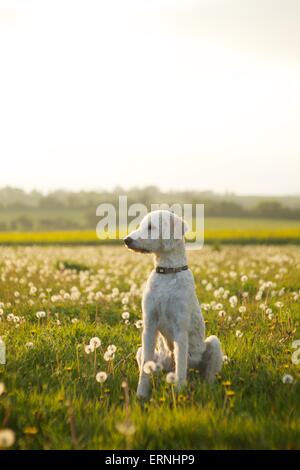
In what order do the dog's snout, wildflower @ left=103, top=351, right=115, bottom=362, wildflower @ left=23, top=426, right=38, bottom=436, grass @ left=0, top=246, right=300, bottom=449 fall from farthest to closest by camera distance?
wildflower @ left=103, top=351, right=115, bottom=362
the dog's snout
grass @ left=0, top=246, right=300, bottom=449
wildflower @ left=23, top=426, right=38, bottom=436

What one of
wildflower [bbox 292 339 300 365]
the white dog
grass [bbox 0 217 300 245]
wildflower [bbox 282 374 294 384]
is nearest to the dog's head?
the white dog

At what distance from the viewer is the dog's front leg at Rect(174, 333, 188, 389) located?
6.11m

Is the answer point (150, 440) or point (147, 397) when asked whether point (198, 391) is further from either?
point (150, 440)

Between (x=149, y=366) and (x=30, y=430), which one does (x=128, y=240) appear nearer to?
(x=149, y=366)

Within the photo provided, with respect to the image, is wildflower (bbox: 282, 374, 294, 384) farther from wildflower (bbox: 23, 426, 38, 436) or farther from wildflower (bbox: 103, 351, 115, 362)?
wildflower (bbox: 23, 426, 38, 436)

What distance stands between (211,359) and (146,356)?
783 millimetres

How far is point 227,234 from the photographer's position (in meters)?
42.0

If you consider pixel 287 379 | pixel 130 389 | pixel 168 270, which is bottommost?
pixel 130 389

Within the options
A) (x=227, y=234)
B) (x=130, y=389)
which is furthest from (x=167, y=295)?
(x=227, y=234)

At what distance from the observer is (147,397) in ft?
20.3

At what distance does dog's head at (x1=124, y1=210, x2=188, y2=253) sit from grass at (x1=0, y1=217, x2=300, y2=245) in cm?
2892

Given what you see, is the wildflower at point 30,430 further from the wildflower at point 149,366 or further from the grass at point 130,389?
the wildflower at point 149,366

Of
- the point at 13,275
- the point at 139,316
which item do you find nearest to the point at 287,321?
the point at 139,316
